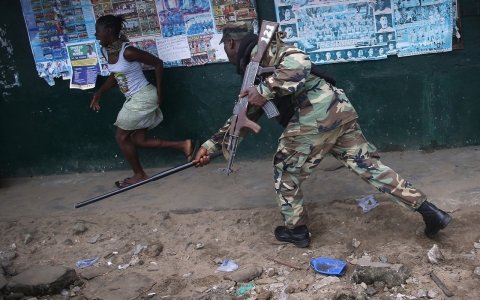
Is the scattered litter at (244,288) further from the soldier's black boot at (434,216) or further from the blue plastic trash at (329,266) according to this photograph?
the soldier's black boot at (434,216)

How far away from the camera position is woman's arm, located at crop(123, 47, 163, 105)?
16.9 feet

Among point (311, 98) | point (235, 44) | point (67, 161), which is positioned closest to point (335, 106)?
point (311, 98)

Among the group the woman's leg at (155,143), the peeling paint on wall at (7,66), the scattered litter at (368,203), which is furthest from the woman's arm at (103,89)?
the scattered litter at (368,203)

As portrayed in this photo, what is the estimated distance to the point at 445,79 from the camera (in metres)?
5.18

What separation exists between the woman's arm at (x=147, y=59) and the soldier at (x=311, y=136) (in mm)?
1534

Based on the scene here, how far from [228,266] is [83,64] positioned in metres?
2.79

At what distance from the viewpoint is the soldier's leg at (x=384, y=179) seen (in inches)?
147

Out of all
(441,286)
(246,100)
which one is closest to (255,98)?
(246,100)

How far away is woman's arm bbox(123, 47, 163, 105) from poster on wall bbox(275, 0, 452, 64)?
3.89ft

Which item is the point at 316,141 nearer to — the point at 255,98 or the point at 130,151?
the point at 255,98

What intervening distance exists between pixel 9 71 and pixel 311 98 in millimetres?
→ 3606

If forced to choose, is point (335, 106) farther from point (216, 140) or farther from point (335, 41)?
point (335, 41)

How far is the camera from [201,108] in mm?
5684

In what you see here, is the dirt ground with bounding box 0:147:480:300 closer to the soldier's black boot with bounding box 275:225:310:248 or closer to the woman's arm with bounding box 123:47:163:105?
the soldier's black boot with bounding box 275:225:310:248
